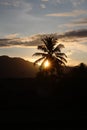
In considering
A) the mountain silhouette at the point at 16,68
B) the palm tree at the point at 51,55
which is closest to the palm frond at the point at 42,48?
the palm tree at the point at 51,55

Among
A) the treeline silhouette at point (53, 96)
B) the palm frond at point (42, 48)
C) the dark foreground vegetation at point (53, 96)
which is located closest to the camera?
the dark foreground vegetation at point (53, 96)

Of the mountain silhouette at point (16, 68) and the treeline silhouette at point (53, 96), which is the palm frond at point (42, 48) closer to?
the treeline silhouette at point (53, 96)

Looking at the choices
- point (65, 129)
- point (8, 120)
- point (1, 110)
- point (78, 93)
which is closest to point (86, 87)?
point (78, 93)

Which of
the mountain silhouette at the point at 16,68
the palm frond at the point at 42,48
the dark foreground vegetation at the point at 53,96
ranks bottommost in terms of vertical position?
the dark foreground vegetation at the point at 53,96

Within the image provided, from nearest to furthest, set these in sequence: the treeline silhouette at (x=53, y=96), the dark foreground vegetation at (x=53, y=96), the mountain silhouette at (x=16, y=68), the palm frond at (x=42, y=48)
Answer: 1. the dark foreground vegetation at (x=53, y=96)
2. the treeline silhouette at (x=53, y=96)
3. the palm frond at (x=42, y=48)
4. the mountain silhouette at (x=16, y=68)

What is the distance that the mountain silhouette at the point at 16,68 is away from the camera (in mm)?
125188

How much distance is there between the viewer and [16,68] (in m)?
139

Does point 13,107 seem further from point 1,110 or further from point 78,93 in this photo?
point 78,93

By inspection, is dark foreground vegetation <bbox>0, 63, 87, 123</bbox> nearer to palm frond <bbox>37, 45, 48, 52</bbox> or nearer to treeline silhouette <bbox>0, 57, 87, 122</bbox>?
treeline silhouette <bbox>0, 57, 87, 122</bbox>

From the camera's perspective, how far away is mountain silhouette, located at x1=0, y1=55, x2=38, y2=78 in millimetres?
125188

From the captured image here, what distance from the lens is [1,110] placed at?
3562cm

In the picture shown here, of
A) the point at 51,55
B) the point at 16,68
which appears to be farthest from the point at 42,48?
the point at 16,68

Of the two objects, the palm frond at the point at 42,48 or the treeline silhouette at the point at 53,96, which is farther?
the palm frond at the point at 42,48

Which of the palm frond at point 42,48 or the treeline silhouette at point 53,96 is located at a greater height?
the palm frond at point 42,48
